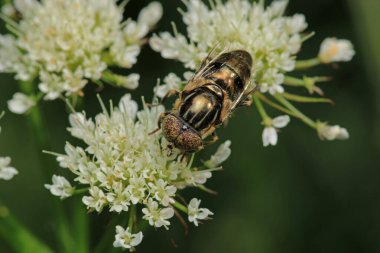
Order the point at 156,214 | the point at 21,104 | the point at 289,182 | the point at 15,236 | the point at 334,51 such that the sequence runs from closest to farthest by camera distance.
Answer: the point at 156,214 → the point at 15,236 → the point at 21,104 → the point at 334,51 → the point at 289,182

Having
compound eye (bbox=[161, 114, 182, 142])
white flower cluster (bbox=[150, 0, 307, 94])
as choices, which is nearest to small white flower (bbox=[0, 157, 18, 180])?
compound eye (bbox=[161, 114, 182, 142])

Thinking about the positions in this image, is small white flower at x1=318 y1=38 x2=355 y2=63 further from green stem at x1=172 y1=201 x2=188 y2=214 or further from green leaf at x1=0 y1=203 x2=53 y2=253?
green leaf at x1=0 y1=203 x2=53 y2=253

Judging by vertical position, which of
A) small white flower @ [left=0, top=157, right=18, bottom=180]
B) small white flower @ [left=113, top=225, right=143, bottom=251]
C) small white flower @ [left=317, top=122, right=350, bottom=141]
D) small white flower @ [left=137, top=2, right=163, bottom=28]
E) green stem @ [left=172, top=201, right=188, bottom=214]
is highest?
small white flower @ [left=137, top=2, right=163, bottom=28]

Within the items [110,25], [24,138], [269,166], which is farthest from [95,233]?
[110,25]

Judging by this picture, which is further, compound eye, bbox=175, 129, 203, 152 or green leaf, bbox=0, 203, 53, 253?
green leaf, bbox=0, 203, 53, 253

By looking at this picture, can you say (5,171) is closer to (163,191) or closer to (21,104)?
(21,104)

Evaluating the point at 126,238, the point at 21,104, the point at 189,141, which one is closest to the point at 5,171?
the point at 21,104

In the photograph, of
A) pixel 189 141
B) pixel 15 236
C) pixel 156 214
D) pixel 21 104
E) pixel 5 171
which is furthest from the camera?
pixel 21 104
